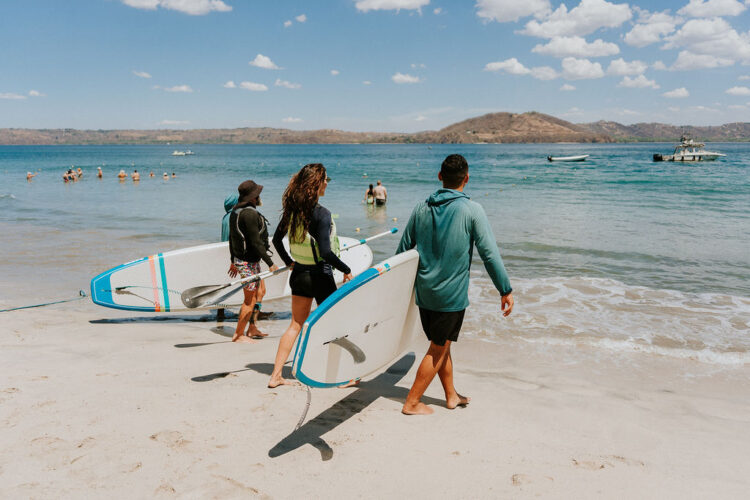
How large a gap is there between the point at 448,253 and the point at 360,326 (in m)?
0.88

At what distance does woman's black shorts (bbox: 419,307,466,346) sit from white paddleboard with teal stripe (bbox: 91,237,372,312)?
3.80m

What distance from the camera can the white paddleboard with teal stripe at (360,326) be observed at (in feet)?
10.3

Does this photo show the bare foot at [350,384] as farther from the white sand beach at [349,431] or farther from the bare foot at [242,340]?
the bare foot at [242,340]

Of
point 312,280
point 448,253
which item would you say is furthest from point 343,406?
point 448,253

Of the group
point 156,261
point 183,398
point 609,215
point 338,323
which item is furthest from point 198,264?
point 609,215

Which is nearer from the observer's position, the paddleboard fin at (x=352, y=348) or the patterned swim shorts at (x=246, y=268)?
the paddleboard fin at (x=352, y=348)

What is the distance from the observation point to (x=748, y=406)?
4.06 m

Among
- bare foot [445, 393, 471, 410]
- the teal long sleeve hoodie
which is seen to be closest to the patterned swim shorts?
the teal long sleeve hoodie

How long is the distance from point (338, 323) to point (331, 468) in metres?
0.93

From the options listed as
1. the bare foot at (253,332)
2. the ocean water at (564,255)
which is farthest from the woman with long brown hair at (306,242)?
the ocean water at (564,255)

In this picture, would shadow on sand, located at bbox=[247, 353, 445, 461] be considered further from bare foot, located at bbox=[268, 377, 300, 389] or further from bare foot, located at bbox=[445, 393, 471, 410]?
bare foot, located at bbox=[268, 377, 300, 389]

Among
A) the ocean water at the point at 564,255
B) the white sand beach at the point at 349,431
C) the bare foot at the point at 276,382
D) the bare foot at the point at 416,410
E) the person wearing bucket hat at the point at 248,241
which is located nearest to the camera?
the white sand beach at the point at 349,431

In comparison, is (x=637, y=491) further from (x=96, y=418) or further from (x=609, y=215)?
(x=609, y=215)

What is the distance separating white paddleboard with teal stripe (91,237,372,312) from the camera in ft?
19.8
